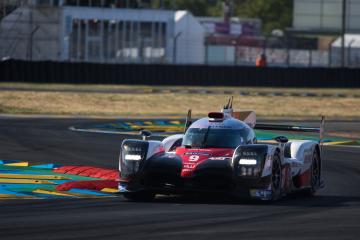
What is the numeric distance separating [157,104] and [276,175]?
24.8 metres

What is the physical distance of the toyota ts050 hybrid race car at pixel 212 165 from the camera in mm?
13555

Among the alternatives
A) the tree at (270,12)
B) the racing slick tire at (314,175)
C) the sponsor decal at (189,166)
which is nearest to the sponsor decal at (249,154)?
the sponsor decal at (189,166)

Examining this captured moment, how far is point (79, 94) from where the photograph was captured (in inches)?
1560

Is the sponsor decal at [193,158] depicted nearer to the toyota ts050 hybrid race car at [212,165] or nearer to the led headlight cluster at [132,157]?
the toyota ts050 hybrid race car at [212,165]

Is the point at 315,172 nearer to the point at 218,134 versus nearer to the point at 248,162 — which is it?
the point at 218,134

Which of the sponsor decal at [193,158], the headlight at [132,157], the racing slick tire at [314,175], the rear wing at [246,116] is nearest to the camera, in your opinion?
the sponsor decal at [193,158]

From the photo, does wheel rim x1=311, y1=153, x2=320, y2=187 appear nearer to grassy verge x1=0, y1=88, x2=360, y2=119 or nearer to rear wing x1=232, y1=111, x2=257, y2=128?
rear wing x1=232, y1=111, x2=257, y2=128

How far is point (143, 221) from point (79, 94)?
28.7 metres

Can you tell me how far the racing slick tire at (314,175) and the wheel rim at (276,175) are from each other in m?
1.32

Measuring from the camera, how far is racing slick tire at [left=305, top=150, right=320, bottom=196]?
1545cm

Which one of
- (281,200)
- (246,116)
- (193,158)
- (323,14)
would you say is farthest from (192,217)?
(323,14)

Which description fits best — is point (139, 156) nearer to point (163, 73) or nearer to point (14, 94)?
point (14, 94)

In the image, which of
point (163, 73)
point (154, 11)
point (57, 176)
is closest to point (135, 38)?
point (154, 11)

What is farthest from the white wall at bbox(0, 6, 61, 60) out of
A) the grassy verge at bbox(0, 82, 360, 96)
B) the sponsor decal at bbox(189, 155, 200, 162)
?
the sponsor decal at bbox(189, 155, 200, 162)
